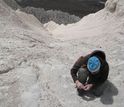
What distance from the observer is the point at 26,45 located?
8227mm

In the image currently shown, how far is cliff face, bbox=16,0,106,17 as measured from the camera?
19.8 metres

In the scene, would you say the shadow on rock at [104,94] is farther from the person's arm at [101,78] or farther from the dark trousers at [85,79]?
the person's arm at [101,78]

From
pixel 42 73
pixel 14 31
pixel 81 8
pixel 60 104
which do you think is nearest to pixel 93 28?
pixel 14 31

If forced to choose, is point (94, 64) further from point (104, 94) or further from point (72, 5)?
point (72, 5)

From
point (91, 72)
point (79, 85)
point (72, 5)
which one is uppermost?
point (91, 72)

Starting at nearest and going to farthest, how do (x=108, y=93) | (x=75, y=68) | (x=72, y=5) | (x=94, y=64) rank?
(x=94, y=64), (x=108, y=93), (x=75, y=68), (x=72, y=5)

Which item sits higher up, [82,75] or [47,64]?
[82,75]

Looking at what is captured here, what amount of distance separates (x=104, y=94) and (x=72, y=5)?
13844 millimetres

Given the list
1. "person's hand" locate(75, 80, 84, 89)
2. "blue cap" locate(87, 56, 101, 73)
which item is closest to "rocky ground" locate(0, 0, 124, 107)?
"person's hand" locate(75, 80, 84, 89)

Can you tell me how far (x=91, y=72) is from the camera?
6.70 metres

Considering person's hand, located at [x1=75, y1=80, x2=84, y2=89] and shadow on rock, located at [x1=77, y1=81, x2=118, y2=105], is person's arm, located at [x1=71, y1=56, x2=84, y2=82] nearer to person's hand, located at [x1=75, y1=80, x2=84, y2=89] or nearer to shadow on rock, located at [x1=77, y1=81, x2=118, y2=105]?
person's hand, located at [x1=75, y1=80, x2=84, y2=89]

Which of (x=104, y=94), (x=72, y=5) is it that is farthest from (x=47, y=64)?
(x=72, y=5)

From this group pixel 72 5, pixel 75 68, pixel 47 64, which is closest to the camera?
pixel 75 68

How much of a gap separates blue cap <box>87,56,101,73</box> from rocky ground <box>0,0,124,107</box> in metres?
0.47
